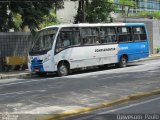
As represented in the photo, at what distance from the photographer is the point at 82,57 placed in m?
24.5

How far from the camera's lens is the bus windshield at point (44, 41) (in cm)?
2309

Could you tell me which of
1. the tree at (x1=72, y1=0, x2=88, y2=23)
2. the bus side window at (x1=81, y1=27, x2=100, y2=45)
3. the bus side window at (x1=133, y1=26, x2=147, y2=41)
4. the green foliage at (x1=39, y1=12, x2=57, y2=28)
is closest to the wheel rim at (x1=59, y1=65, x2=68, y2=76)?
the bus side window at (x1=81, y1=27, x2=100, y2=45)

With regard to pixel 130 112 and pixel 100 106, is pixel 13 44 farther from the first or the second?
pixel 130 112

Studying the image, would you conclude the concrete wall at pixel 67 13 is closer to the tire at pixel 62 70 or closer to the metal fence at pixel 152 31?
the metal fence at pixel 152 31

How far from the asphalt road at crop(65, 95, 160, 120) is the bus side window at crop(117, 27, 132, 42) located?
49.4 ft

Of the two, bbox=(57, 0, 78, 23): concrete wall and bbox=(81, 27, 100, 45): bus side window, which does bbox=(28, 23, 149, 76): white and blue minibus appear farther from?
bbox=(57, 0, 78, 23): concrete wall

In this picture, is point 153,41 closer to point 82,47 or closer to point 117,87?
point 82,47

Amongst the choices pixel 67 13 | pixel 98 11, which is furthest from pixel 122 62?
pixel 67 13

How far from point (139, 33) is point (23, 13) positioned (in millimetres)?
7591

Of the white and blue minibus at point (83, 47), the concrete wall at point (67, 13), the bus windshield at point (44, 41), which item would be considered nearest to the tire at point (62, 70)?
the white and blue minibus at point (83, 47)

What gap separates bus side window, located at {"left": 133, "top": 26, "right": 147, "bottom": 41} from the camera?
28.4 m

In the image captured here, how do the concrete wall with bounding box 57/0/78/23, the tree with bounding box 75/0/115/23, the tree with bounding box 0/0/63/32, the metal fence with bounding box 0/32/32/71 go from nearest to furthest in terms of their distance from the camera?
the metal fence with bounding box 0/32/32/71 → the tree with bounding box 0/0/63/32 → the tree with bounding box 75/0/115/23 → the concrete wall with bounding box 57/0/78/23

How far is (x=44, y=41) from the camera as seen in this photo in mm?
23422

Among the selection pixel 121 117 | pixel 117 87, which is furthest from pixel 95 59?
pixel 121 117
